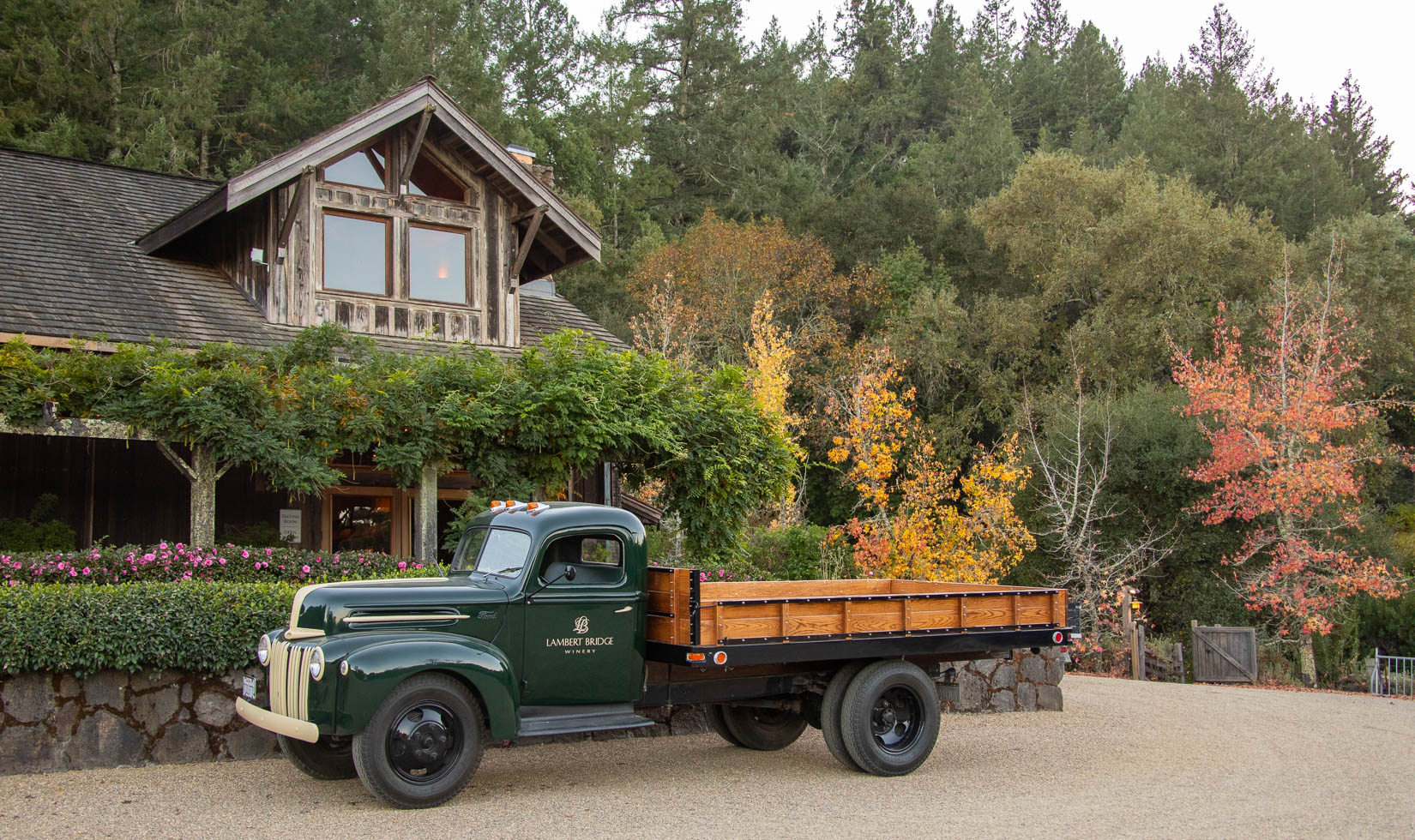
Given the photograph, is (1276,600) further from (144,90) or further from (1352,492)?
(144,90)

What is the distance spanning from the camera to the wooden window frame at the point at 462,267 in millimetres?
15672

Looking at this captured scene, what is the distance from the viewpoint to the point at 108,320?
13.2 metres

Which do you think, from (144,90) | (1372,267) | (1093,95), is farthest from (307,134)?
(1093,95)

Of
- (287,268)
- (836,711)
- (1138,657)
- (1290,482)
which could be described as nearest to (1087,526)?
(1290,482)

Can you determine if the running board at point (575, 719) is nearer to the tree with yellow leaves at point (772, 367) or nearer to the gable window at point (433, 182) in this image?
the gable window at point (433, 182)

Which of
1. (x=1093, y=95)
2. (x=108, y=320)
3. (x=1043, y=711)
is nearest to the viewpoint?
(x=1043, y=711)

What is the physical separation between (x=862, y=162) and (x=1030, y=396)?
685 inches

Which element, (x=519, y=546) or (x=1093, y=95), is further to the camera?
(x=1093, y=95)

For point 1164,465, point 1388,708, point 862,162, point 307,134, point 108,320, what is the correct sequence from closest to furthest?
1. point 108,320
2. point 1388,708
3. point 1164,465
4. point 307,134
5. point 862,162

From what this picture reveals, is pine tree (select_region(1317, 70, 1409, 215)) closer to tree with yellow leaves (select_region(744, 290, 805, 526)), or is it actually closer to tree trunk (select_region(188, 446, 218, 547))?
tree with yellow leaves (select_region(744, 290, 805, 526))

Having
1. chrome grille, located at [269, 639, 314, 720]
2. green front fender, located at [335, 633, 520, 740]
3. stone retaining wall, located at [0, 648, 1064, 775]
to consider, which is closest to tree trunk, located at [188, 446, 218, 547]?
stone retaining wall, located at [0, 648, 1064, 775]

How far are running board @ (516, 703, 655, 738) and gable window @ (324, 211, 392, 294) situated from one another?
914 cm

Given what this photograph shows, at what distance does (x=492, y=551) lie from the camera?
8.27 m

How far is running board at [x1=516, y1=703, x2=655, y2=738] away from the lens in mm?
7551
